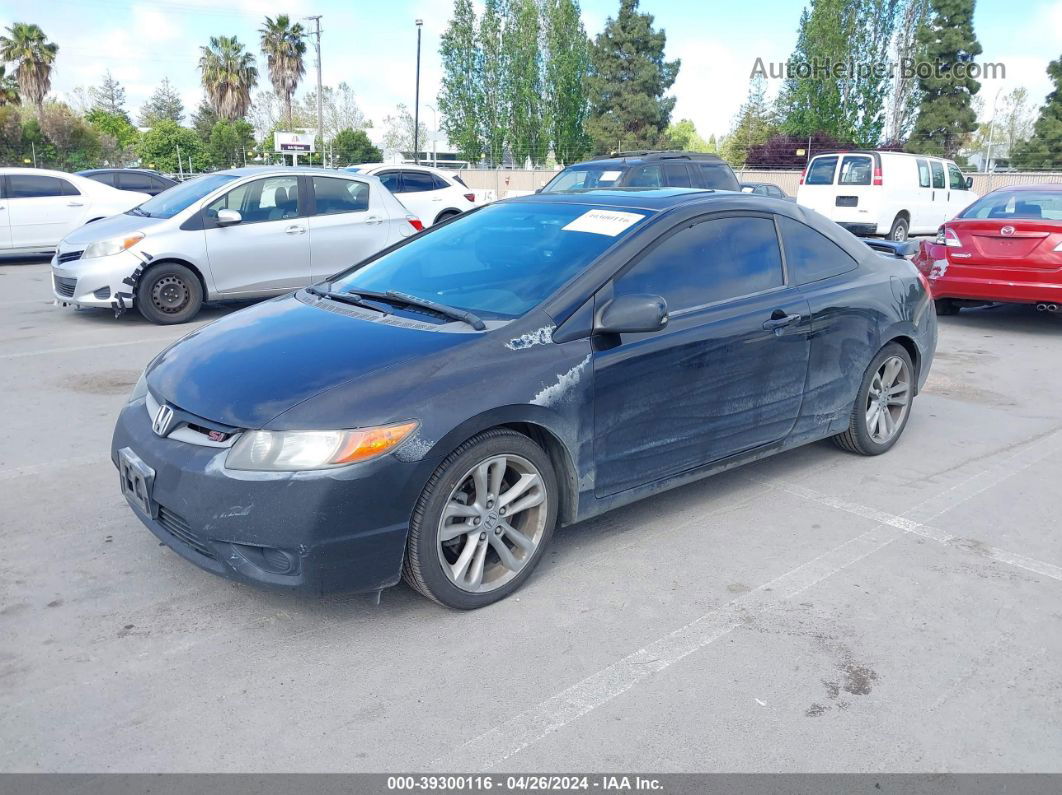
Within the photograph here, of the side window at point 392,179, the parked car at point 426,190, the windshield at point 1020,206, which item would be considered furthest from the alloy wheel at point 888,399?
the side window at point 392,179

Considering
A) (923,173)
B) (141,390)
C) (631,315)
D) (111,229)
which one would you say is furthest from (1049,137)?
(141,390)

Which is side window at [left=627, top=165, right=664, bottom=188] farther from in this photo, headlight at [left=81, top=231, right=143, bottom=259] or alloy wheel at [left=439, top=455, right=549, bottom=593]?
A: alloy wheel at [left=439, top=455, right=549, bottom=593]

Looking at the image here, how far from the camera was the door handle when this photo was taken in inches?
174

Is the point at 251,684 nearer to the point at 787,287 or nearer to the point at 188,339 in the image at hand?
the point at 188,339

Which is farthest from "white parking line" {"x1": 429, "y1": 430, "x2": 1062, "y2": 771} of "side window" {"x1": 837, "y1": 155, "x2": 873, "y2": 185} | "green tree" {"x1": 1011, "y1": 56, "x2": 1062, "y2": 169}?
"green tree" {"x1": 1011, "y1": 56, "x2": 1062, "y2": 169}

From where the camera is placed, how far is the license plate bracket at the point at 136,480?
335cm

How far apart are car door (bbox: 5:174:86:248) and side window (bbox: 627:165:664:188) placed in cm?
880

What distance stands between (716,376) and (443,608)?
1.65m

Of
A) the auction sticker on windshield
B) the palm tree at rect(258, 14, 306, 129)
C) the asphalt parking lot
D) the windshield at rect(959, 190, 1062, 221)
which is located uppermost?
the palm tree at rect(258, 14, 306, 129)

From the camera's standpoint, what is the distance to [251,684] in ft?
9.91

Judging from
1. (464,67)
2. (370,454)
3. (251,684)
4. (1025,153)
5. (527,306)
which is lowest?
(251,684)

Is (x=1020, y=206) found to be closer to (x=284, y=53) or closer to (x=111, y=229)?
(x=111, y=229)

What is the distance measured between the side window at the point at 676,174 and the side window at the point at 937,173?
28.6 feet

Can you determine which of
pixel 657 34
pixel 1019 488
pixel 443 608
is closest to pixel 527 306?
pixel 443 608
